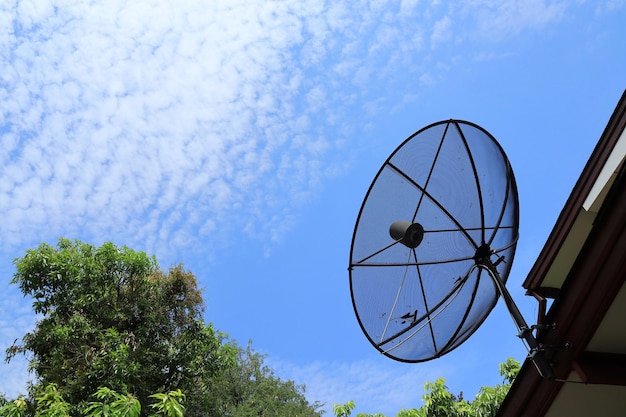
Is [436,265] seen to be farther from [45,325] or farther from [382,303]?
[45,325]

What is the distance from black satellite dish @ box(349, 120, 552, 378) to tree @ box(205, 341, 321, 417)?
1665cm

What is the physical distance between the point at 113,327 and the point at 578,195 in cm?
1148

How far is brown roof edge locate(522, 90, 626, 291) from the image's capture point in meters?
4.71

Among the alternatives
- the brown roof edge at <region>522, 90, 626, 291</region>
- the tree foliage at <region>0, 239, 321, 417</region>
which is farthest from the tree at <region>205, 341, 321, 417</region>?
the brown roof edge at <region>522, 90, 626, 291</region>

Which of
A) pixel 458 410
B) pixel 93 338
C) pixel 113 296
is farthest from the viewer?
pixel 113 296

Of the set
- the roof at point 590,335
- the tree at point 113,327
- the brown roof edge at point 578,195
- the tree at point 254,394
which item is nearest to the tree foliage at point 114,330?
the tree at point 113,327

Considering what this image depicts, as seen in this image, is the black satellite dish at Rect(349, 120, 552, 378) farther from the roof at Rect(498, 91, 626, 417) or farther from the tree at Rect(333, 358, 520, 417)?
the tree at Rect(333, 358, 520, 417)

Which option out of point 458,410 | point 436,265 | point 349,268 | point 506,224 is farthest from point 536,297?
point 458,410

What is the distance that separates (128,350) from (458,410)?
841 centimetres

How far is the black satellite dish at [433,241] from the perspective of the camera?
4.15 meters

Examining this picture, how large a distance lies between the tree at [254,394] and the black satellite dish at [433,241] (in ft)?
54.6

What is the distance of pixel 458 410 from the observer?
30.0ft

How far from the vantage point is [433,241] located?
4402 mm

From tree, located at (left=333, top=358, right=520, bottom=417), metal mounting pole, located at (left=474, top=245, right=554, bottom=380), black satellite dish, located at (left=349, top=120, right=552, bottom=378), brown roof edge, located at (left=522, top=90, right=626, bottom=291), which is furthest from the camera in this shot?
tree, located at (left=333, top=358, right=520, bottom=417)
